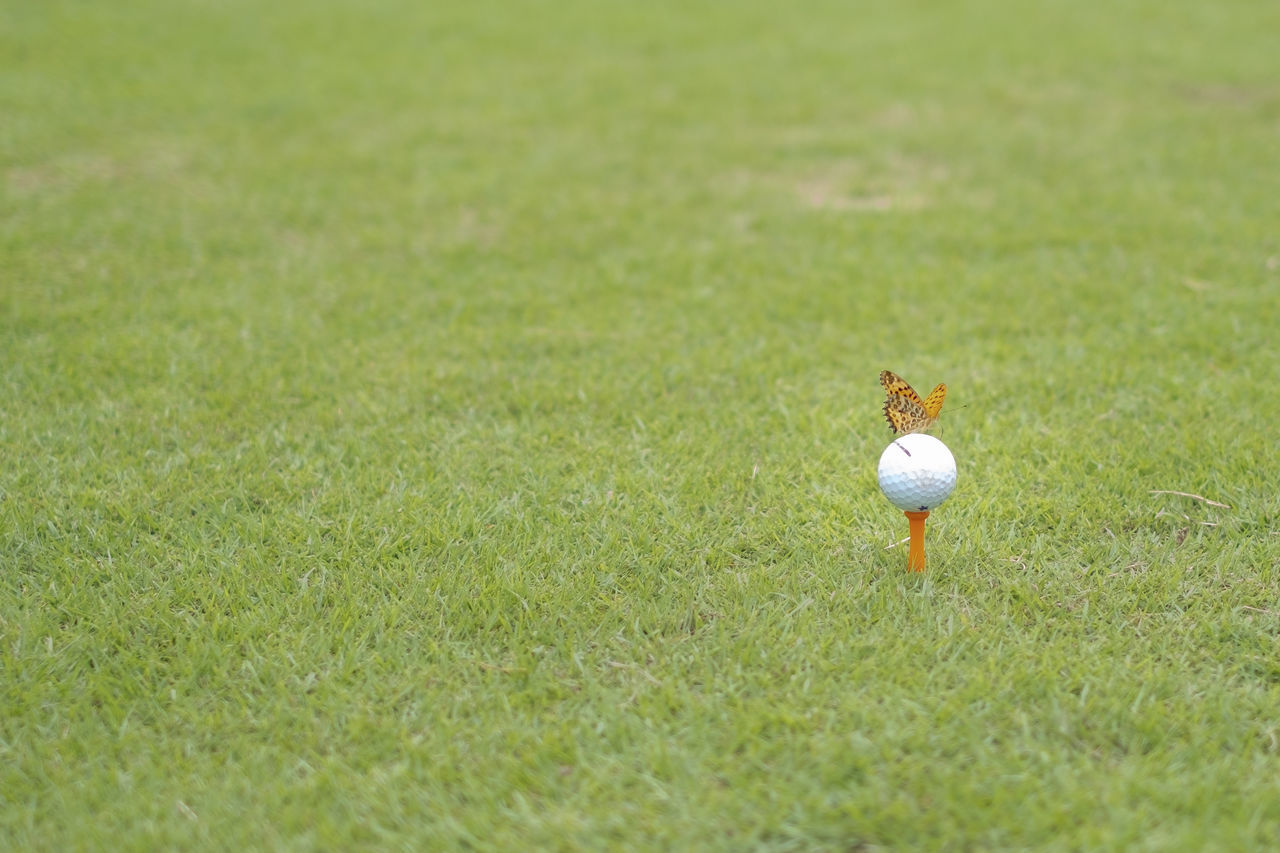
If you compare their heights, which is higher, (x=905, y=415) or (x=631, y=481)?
(x=905, y=415)

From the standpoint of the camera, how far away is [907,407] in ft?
9.58

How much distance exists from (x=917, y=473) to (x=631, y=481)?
3.62 ft

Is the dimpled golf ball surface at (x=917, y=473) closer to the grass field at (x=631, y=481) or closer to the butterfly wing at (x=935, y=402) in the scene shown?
the butterfly wing at (x=935, y=402)

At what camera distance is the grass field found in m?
2.41

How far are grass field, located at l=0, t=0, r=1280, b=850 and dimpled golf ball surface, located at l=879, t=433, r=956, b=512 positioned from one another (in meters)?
0.32

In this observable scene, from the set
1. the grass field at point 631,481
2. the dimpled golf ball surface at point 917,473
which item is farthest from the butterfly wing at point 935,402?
the grass field at point 631,481

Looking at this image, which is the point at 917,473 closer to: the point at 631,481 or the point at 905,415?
the point at 905,415

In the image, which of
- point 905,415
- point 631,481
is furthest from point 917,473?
point 631,481

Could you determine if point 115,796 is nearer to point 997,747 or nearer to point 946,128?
point 997,747

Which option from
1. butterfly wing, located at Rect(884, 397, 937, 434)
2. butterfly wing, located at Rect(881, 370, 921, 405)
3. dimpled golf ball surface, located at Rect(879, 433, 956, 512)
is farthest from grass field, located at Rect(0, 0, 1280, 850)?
butterfly wing, located at Rect(881, 370, 921, 405)

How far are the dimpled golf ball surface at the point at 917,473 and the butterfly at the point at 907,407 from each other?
0.30ft

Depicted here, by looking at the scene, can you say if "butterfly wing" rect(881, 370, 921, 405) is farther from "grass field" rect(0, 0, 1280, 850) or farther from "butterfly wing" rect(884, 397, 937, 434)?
"grass field" rect(0, 0, 1280, 850)

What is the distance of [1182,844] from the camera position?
217 centimetres

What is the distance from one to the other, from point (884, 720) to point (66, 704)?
205cm
